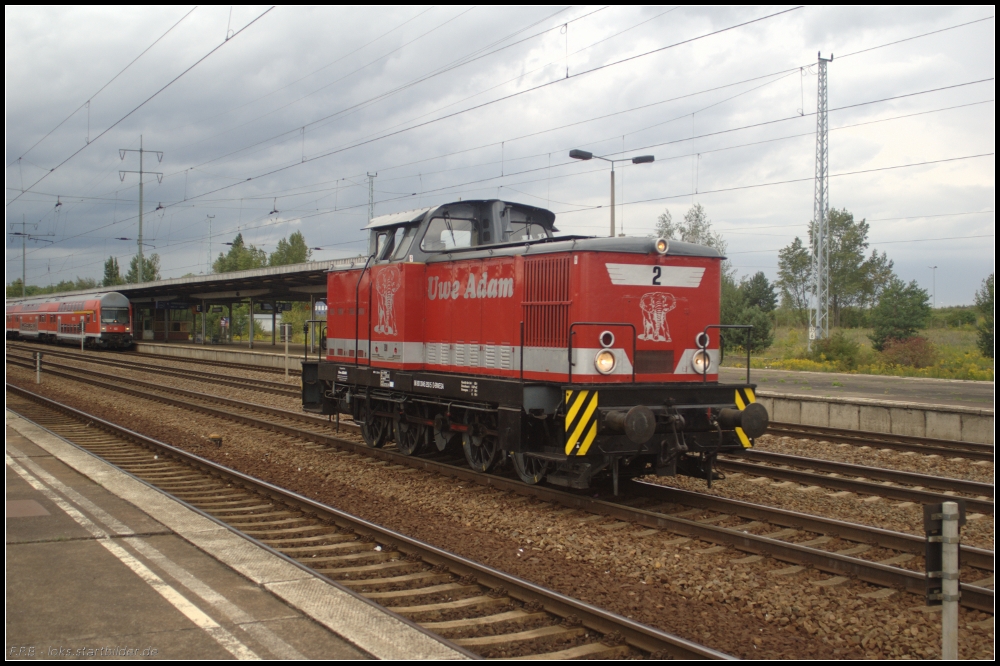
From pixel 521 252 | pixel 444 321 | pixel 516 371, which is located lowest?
pixel 516 371

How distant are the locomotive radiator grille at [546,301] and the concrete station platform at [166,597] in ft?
12.9

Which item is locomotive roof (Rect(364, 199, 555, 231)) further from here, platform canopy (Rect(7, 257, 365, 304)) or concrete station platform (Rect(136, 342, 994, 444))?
platform canopy (Rect(7, 257, 365, 304))

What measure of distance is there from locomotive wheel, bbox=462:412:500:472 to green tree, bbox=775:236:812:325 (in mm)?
53660

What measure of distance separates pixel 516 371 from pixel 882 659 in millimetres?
5185

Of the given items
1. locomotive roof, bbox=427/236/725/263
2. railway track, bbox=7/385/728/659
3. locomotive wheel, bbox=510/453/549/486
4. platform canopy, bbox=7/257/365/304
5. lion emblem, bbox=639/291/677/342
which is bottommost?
railway track, bbox=7/385/728/659

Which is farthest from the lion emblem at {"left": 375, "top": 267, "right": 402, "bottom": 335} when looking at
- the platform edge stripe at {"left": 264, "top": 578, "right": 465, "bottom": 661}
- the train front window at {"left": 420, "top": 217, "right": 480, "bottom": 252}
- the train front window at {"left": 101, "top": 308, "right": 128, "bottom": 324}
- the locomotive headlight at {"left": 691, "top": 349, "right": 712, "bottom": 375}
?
the train front window at {"left": 101, "top": 308, "right": 128, "bottom": 324}

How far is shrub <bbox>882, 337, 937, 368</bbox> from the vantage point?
27.3m

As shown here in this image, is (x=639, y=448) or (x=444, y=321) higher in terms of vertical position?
(x=444, y=321)

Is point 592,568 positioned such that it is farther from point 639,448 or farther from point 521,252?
point 521,252

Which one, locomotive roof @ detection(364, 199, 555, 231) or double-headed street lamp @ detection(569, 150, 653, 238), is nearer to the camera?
locomotive roof @ detection(364, 199, 555, 231)

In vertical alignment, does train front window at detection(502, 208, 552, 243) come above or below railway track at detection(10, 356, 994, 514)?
above

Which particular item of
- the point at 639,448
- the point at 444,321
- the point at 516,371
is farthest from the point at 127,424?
the point at 639,448

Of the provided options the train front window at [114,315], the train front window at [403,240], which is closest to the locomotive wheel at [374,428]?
the train front window at [403,240]

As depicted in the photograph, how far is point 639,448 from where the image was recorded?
786 centimetres
